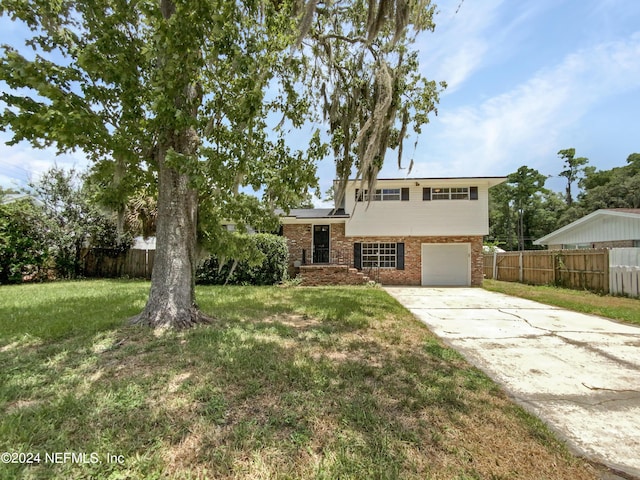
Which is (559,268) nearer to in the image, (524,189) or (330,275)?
(330,275)

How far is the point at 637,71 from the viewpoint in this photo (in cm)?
814

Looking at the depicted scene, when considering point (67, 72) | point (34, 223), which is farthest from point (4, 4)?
point (34, 223)

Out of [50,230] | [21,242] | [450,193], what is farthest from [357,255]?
[21,242]

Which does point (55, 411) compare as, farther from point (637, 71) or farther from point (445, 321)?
point (637, 71)

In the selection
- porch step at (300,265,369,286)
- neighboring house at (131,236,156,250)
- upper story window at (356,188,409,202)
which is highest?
upper story window at (356,188,409,202)

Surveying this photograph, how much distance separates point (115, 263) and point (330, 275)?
31.2 feet

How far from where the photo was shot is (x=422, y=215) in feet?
47.2

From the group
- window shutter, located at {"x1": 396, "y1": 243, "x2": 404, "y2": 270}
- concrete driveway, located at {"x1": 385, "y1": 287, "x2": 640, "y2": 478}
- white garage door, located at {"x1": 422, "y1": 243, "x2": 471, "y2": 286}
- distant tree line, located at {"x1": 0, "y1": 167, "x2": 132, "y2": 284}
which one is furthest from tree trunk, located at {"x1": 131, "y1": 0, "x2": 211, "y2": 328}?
white garage door, located at {"x1": 422, "y1": 243, "x2": 471, "y2": 286}

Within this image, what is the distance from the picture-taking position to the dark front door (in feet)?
49.6

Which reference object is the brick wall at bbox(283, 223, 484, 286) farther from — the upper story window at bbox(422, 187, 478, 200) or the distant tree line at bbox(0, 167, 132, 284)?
the distant tree line at bbox(0, 167, 132, 284)

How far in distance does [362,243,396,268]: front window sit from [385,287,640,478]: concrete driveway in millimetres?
7212

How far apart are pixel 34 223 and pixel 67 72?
11424mm

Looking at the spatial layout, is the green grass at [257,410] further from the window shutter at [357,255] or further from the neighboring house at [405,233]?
the window shutter at [357,255]

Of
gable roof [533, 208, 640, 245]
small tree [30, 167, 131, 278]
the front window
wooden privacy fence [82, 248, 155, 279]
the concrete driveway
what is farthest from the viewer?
the front window
